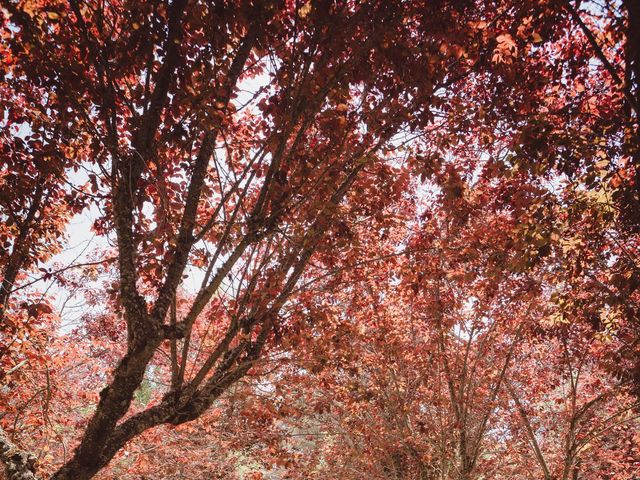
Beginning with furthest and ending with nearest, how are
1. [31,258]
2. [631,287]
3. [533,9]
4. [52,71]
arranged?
[31,258]
[631,287]
[533,9]
[52,71]

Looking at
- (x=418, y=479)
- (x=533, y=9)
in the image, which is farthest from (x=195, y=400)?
(x=418, y=479)

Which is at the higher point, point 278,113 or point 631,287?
point 278,113

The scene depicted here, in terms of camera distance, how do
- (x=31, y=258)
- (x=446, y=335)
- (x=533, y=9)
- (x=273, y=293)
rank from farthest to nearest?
1. (x=446, y=335)
2. (x=31, y=258)
3. (x=273, y=293)
4. (x=533, y=9)

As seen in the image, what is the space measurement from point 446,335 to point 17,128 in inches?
261

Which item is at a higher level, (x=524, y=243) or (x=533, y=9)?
(x=533, y=9)

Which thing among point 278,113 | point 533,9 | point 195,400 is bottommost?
point 195,400

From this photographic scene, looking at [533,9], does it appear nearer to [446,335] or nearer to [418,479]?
[446,335]

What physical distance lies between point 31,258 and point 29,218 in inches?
22.3

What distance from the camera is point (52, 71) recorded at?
3111 millimetres

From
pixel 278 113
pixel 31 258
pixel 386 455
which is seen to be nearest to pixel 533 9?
pixel 278 113

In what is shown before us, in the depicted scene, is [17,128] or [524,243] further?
[17,128]

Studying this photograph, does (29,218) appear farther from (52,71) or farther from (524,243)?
(524,243)

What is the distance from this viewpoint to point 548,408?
9.96 metres

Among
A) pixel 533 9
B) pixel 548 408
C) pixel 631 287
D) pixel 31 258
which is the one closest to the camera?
pixel 533 9
